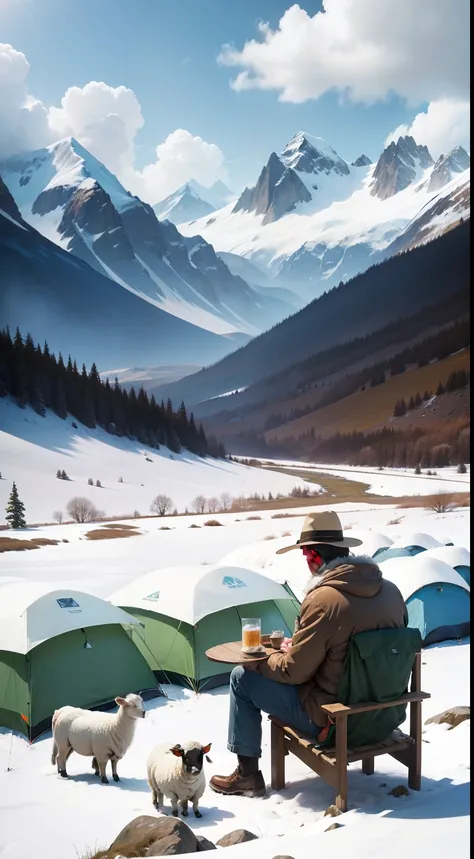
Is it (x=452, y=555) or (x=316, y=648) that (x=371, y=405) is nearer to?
(x=452, y=555)

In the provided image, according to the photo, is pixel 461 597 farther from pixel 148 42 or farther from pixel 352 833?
pixel 148 42

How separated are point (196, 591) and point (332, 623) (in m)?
2.87

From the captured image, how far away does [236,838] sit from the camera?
2.70m

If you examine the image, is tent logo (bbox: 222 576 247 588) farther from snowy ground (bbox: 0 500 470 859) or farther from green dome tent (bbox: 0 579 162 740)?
green dome tent (bbox: 0 579 162 740)

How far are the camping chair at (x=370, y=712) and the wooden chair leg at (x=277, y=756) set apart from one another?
8 cm

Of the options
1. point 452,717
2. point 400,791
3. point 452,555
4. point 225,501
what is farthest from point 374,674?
point 225,501

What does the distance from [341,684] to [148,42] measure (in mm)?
7327

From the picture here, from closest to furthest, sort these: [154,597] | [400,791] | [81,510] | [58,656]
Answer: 1. [400,791]
2. [58,656]
3. [154,597]
4. [81,510]

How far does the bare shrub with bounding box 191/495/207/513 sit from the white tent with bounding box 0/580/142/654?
10.9ft

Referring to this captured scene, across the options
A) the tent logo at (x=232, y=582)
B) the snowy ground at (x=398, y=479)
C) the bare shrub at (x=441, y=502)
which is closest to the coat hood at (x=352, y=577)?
Answer: the tent logo at (x=232, y=582)

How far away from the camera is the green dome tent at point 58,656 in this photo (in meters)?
4.41

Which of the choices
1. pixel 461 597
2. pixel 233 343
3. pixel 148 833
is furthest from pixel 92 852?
pixel 233 343

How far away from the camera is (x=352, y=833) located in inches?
94.1

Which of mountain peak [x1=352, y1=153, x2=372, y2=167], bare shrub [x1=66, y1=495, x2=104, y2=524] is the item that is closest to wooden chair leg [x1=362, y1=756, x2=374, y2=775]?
bare shrub [x1=66, y1=495, x2=104, y2=524]
